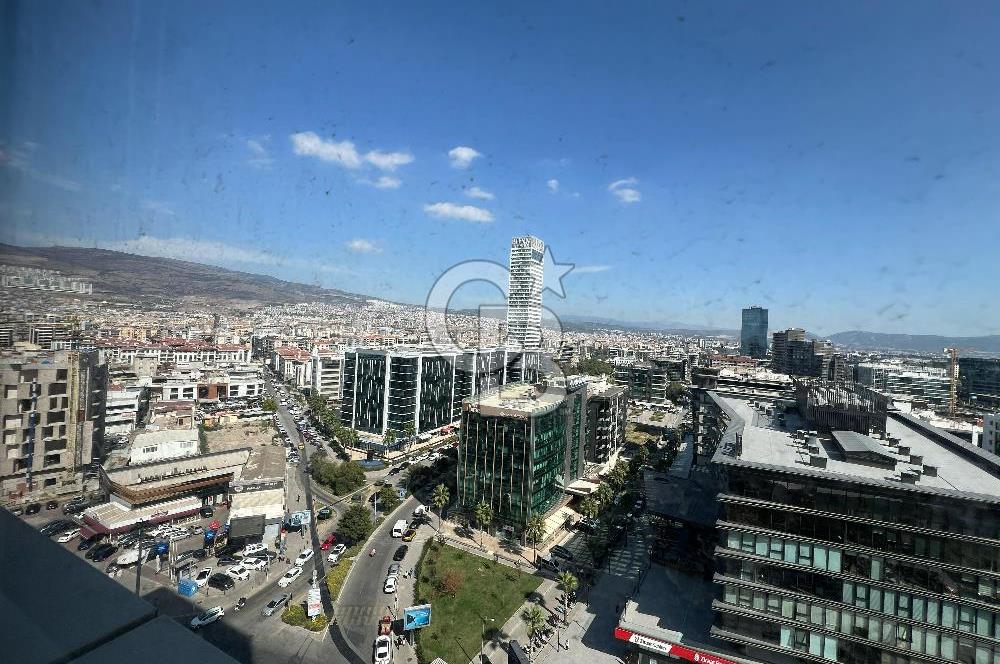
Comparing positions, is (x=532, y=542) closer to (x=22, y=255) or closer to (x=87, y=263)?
(x=87, y=263)

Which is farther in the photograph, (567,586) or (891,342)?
(891,342)

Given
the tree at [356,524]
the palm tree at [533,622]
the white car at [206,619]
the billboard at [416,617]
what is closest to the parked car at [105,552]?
the white car at [206,619]

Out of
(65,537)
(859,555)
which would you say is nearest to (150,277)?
(65,537)

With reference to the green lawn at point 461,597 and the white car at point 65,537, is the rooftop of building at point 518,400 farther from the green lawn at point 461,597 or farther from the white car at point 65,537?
the white car at point 65,537

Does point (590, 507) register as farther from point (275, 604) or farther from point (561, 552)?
point (275, 604)

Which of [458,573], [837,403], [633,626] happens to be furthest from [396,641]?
[837,403]

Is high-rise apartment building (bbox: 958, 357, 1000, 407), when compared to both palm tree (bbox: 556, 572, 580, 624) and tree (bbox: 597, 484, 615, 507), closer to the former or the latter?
tree (bbox: 597, 484, 615, 507)
